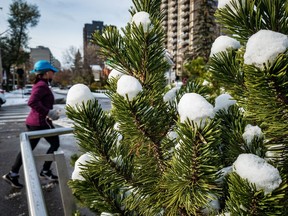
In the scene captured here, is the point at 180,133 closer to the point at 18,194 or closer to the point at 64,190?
the point at 64,190

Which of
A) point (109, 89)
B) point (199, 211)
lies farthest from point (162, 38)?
point (199, 211)

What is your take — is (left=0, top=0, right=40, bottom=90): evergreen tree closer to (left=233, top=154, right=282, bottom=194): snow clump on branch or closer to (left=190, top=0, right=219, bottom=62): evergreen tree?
(left=190, top=0, right=219, bottom=62): evergreen tree

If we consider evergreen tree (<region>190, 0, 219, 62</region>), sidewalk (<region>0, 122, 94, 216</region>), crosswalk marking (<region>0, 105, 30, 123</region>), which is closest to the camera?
sidewalk (<region>0, 122, 94, 216</region>)

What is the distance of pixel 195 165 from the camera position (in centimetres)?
61

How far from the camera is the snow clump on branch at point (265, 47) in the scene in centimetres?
52

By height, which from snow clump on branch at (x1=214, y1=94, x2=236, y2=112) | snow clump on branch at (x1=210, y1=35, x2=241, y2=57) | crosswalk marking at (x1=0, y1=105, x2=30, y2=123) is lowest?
crosswalk marking at (x1=0, y1=105, x2=30, y2=123)

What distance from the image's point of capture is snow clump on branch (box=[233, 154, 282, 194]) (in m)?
0.54

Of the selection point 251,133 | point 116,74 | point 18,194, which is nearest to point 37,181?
point 116,74

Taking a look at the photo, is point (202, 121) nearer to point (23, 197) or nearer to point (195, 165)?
point (195, 165)

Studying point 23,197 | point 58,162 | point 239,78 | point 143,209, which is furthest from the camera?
point 23,197

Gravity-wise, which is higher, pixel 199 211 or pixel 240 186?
pixel 240 186

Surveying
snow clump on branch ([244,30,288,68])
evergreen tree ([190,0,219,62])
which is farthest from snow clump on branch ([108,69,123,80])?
evergreen tree ([190,0,219,62])

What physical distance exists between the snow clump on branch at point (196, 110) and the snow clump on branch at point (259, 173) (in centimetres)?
12

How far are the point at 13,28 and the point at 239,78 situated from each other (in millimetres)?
43803
